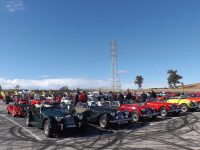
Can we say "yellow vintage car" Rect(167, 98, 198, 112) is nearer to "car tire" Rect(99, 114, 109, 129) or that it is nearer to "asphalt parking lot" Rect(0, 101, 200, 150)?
"asphalt parking lot" Rect(0, 101, 200, 150)

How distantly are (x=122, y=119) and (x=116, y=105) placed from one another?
11.9ft

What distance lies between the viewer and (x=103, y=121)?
15.4m

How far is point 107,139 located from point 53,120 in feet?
8.21

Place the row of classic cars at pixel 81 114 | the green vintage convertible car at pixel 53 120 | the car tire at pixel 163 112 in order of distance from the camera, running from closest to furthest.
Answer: the green vintage convertible car at pixel 53 120 → the row of classic cars at pixel 81 114 → the car tire at pixel 163 112

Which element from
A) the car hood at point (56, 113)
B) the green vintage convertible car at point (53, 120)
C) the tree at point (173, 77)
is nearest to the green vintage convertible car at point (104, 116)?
the green vintage convertible car at point (53, 120)

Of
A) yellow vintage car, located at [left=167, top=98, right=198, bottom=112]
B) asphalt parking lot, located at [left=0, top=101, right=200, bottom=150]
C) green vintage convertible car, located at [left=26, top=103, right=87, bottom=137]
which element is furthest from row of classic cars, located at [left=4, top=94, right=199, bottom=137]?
yellow vintage car, located at [left=167, top=98, right=198, bottom=112]

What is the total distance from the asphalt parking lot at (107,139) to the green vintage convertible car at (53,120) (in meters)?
0.34

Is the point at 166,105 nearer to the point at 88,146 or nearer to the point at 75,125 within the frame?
the point at 75,125

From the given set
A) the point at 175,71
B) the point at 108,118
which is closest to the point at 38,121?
the point at 108,118

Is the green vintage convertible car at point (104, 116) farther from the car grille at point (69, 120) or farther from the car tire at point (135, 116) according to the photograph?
the car grille at point (69, 120)

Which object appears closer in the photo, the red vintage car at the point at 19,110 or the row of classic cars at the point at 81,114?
the row of classic cars at the point at 81,114

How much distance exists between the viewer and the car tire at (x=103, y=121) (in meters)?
15.2

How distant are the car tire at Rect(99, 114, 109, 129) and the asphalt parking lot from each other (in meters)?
0.31

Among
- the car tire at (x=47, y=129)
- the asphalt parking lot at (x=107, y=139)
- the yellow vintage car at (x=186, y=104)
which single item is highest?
the yellow vintage car at (x=186, y=104)
